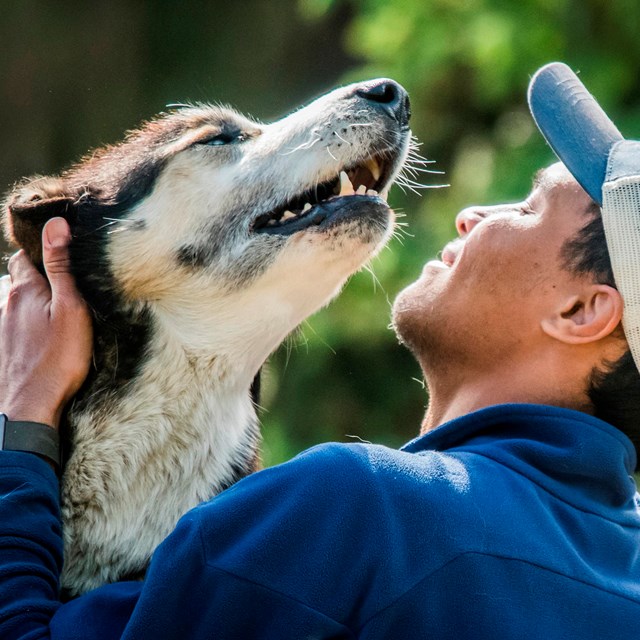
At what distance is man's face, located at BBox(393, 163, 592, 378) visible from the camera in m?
2.74

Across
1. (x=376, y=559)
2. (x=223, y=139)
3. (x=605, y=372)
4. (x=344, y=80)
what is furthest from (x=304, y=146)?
(x=344, y=80)

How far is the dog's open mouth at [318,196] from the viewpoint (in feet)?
10.2

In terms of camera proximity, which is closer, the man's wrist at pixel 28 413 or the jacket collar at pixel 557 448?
the jacket collar at pixel 557 448

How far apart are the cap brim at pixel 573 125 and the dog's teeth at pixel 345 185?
58 cm

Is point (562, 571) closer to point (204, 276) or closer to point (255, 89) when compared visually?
point (204, 276)

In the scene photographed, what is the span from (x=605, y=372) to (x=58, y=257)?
154 centimetres

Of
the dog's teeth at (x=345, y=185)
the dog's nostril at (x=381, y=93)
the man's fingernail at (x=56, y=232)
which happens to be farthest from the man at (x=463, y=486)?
the dog's nostril at (x=381, y=93)

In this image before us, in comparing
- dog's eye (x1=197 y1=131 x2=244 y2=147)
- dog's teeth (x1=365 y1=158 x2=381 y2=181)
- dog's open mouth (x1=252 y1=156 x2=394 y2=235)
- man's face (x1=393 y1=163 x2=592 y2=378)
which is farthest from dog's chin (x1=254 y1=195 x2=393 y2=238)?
dog's eye (x1=197 y1=131 x2=244 y2=147)

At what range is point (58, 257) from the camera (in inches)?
122

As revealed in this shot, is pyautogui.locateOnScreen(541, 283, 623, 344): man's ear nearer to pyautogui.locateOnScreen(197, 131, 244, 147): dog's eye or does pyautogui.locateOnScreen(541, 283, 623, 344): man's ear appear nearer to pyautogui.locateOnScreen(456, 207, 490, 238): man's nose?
pyautogui.locateOnScreen(456, 207, 490, 238): man's nose

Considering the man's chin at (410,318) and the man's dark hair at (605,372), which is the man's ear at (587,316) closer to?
the man's dark hair at (605,372)

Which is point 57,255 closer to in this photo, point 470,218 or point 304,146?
point 304,146

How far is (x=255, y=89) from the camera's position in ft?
28.0

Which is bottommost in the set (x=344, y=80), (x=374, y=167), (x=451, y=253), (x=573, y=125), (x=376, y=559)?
(x=344, y=80)
